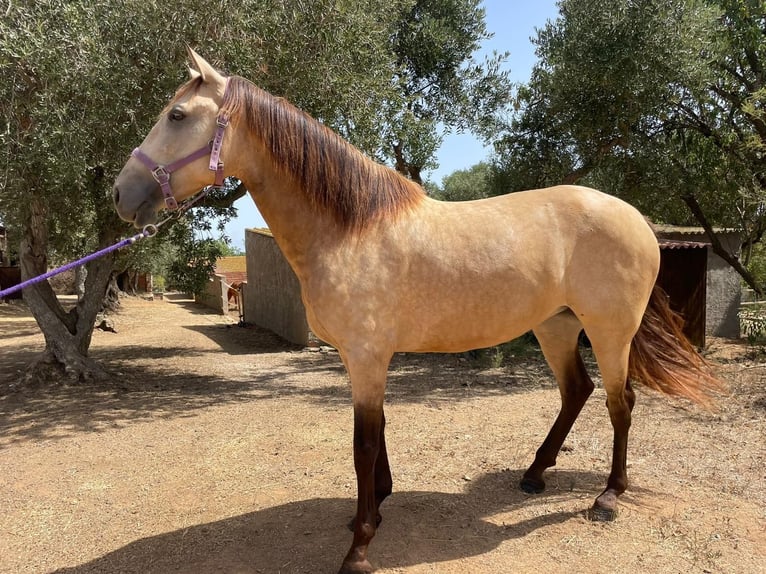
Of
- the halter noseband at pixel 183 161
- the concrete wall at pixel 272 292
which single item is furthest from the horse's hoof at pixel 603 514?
the concrete wall at pixel 272 292

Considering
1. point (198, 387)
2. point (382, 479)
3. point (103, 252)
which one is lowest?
point (198, 387)

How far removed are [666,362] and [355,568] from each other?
243 centimetres

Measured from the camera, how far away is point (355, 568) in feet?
7.93

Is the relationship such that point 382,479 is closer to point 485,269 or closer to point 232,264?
point 485,269

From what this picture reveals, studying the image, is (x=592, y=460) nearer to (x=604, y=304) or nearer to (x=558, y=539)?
(x=558, y=539)

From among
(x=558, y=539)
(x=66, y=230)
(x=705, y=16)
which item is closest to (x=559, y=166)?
(x=705, y=16)

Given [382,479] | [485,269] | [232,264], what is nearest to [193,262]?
Answer: [382,479]

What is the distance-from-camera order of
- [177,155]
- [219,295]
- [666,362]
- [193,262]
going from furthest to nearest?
[219,295], [193,262], [666,362], [177,155]

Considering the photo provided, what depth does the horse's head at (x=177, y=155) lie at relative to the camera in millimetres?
2238

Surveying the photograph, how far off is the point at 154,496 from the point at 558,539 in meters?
2.49

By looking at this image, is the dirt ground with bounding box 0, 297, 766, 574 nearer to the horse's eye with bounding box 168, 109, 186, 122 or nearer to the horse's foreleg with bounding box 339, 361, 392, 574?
the horse's foreleg with bounding box 339, 361, 392, 574

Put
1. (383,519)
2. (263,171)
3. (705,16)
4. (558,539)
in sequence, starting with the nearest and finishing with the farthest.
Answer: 1. (263,171)
2. (558,539)
3. (383,519)
4. (705,16)

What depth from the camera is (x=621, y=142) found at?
797cm

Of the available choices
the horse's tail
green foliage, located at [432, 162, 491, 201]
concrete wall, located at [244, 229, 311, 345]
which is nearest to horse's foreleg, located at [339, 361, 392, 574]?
the horse's tail
